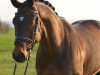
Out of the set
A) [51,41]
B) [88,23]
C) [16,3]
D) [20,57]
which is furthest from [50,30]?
[88,23]

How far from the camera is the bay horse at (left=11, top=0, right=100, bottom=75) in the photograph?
214 inches

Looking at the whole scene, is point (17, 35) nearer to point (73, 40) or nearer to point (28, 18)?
point (28, 18)

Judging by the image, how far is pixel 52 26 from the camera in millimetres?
6164

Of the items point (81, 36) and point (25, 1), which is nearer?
point (25, 1)

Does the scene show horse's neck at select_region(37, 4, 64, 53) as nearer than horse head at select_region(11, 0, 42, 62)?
No

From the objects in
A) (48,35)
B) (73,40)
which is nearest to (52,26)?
(48,35)

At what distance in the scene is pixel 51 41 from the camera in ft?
20.4

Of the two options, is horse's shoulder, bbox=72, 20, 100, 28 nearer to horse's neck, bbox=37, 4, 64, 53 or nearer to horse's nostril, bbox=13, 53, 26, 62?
horse's neck, bbox=37, 4, 64, 53

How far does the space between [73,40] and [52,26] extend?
23.4 inches

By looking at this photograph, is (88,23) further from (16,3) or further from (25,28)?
(25,28)

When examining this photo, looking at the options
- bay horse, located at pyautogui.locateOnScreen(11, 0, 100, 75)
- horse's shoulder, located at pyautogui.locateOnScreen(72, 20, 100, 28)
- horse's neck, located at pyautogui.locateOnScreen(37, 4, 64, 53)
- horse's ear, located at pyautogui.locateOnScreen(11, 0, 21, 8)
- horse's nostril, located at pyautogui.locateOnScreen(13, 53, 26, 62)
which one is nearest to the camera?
horse's nostril, located at pyautogui.locateOnScreen(13, 53, 26, 62)

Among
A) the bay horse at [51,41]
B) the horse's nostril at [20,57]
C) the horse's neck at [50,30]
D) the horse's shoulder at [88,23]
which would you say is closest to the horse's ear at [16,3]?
the bay horse at [51,41]

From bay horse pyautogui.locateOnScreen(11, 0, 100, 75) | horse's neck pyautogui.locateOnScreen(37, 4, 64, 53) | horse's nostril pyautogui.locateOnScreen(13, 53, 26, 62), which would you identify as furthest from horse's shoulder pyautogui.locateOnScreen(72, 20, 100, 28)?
horse's nostril pyautogui.locateOnScreen(13, 53, 26, 62)

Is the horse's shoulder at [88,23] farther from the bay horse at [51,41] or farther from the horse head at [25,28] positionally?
the horse head at [25,28]
